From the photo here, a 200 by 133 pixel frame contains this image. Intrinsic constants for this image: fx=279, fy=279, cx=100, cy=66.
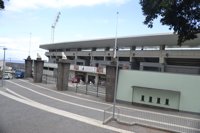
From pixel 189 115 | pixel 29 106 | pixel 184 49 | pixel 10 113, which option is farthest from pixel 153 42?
pixel 10 113

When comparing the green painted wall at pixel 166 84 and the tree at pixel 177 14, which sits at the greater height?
the tree at pixel 177 14

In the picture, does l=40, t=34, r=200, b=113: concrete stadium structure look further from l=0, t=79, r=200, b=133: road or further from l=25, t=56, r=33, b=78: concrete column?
l=25, t=56, r=33, b=78: concrete column

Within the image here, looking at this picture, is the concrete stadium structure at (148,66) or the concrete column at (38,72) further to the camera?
the concrete column at (38,72)

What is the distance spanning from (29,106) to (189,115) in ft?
46.8

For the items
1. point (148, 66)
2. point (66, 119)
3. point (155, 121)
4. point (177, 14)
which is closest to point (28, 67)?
point (148, 66)

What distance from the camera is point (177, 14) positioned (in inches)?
537

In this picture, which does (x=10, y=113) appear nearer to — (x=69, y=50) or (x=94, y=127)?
(x=94, y=127)

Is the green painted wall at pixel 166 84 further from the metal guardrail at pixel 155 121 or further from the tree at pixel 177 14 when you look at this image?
the tree at pixel 177 14

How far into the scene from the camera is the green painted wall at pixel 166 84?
25859mm

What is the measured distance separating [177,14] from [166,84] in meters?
14.4

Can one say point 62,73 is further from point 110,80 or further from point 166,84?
point 166,84

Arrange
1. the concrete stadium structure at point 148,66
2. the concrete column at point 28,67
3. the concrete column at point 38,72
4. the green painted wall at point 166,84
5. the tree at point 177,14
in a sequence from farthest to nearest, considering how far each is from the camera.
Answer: the concrete column at point 28,67, the concrete column at point 38,72, the concrete stadium structure at point 148,66, the green painted wall at point 166,84, the tree at point 177,14

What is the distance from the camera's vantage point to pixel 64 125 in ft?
58.8

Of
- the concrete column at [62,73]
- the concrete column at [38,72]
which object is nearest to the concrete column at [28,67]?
the concrete column at [38,72]
